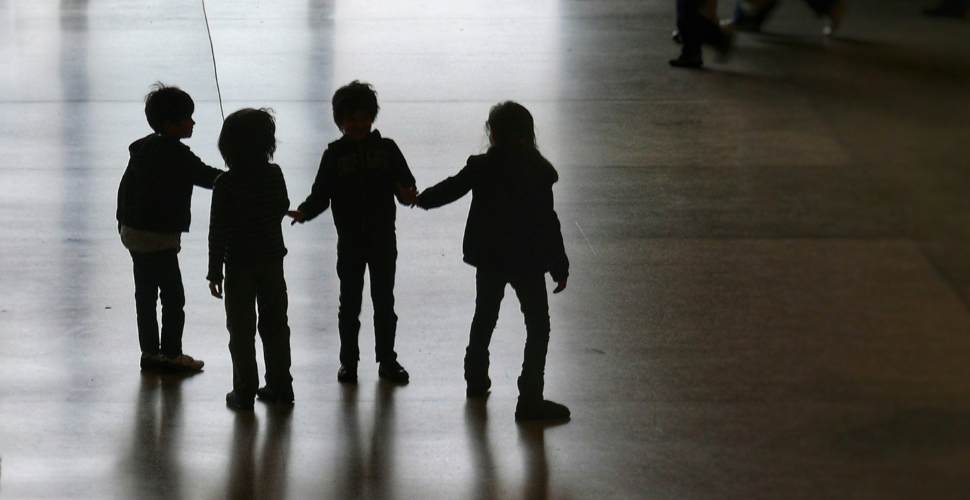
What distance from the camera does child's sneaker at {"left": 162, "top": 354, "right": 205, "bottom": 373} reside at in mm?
4164

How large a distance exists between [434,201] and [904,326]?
111 inches

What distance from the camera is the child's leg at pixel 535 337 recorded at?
3.82 m

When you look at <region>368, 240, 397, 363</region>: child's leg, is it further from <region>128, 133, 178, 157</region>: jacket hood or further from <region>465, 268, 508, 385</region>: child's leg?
<region>128, 133, 178, 157</region>: jacket hood

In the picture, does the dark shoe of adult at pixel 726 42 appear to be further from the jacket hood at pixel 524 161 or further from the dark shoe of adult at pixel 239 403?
the dark shoe of adult at pixel 239 403

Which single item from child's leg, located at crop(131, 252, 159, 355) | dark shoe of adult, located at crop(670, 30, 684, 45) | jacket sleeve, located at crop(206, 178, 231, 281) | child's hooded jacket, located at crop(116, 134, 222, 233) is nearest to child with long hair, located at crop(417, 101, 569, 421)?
jacket sleeve, located at crop(206, 178, 231, 281)

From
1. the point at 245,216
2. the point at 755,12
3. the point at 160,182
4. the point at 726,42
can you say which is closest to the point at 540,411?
the point at 245,216

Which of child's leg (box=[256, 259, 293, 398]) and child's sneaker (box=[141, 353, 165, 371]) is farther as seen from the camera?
child's sneaker (box=[141, 353, 165, 371])

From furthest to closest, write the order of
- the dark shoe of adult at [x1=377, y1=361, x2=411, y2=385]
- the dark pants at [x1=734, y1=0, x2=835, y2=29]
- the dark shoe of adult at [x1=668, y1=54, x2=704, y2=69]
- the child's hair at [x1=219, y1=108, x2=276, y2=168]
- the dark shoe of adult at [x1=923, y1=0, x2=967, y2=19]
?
the dark shoe of adult at [x1=668, y1=54, x2=704, y2=69] → the dark shoe of adult at [x1=377, y1=361, x2=411, y2=385] → the child's hair at [x1=219, y1=108, x2=276, y2=168] → the dark pants at [x1=734, y1=0, x2=835, y2=29] → the dark shoe of adult at [x1=923, y1=0, x2=967, y2=19]

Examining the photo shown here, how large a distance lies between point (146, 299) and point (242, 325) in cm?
54

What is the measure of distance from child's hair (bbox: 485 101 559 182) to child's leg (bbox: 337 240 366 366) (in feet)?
2.27

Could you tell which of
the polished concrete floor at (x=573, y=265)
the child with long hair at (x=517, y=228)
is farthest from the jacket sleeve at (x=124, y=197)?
the child with long hair at (x=517, y=228)

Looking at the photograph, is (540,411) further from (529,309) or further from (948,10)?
(948,10)

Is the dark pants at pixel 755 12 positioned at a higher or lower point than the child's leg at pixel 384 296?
higher

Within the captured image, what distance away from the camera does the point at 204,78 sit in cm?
419
